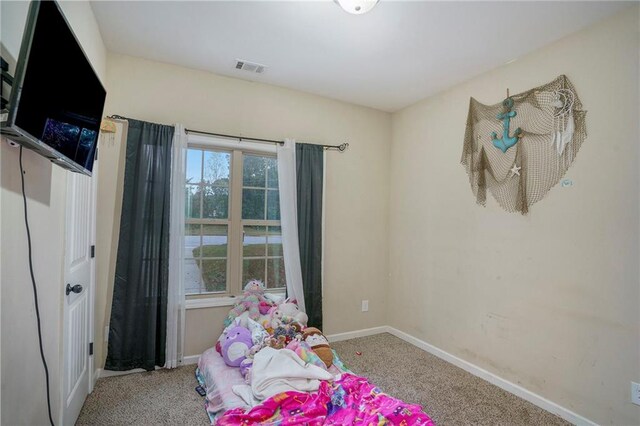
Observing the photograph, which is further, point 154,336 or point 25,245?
point 154,336

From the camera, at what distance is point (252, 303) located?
9.84 ft

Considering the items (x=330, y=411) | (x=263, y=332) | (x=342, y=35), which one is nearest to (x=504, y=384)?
(x=330, y=411)

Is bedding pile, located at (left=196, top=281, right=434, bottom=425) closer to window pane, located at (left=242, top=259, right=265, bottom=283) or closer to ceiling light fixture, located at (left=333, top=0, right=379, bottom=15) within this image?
window pane, located at (left=242, top=259, right=265, bottom=283)

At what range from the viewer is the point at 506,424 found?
2.17m

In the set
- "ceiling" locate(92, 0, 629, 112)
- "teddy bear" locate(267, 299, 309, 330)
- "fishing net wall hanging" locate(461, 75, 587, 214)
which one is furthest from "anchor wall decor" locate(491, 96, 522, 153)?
"teddy bear" locate(267, 299, 309, 330)

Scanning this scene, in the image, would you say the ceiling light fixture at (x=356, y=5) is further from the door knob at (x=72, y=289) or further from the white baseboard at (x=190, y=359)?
the white baseboard at (x=190, y=359)

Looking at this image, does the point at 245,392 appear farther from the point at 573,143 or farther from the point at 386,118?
the point at 386,118

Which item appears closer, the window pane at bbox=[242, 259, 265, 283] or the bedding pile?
the bedding pile

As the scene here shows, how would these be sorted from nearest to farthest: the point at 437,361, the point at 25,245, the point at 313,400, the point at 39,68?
the point at 39,68
the point at 25,245
the point at 313,400
the point at 437,361

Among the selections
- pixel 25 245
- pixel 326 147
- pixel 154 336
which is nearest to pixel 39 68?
pixel 25 245

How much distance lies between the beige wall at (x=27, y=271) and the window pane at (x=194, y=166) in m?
1.27

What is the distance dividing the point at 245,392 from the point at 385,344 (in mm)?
1967

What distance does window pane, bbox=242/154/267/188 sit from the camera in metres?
3.29

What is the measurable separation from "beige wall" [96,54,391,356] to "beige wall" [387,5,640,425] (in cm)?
58
